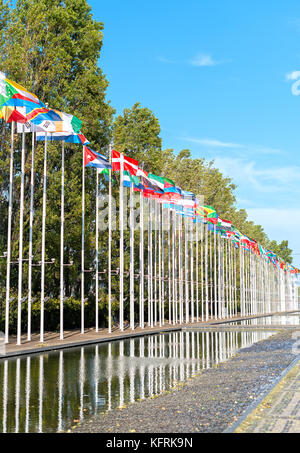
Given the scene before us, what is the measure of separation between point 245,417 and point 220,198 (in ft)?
218

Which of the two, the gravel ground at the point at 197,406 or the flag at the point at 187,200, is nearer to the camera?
the gravel ground at the point at 197,406

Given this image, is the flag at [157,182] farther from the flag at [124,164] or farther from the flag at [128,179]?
the flag at [124,164]

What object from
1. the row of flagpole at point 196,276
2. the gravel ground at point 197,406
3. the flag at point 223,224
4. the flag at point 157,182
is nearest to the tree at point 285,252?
the row of flagpole at point 196,276

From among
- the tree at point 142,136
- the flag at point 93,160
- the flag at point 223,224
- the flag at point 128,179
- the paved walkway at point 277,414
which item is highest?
the tree at point 142,136

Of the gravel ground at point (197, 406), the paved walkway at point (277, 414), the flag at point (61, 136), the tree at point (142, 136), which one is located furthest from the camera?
the tree at point (142, 136)

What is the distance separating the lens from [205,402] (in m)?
9.23

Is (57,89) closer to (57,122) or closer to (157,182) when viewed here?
(157,182)

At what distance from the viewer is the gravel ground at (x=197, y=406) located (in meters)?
7.50

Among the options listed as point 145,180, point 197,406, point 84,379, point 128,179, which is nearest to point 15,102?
point 128,179

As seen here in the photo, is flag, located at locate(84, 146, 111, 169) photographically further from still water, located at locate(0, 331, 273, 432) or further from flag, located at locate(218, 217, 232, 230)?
flag, located at locate(218, 217, 232, 230)

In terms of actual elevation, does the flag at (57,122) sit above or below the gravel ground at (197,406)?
above

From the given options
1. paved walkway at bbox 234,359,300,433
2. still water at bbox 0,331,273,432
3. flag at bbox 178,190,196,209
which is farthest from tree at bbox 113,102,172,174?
paved walkway at bbox 234,359,300,433

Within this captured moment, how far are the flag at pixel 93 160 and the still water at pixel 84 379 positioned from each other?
10.9 metres

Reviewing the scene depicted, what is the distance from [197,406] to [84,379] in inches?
184
